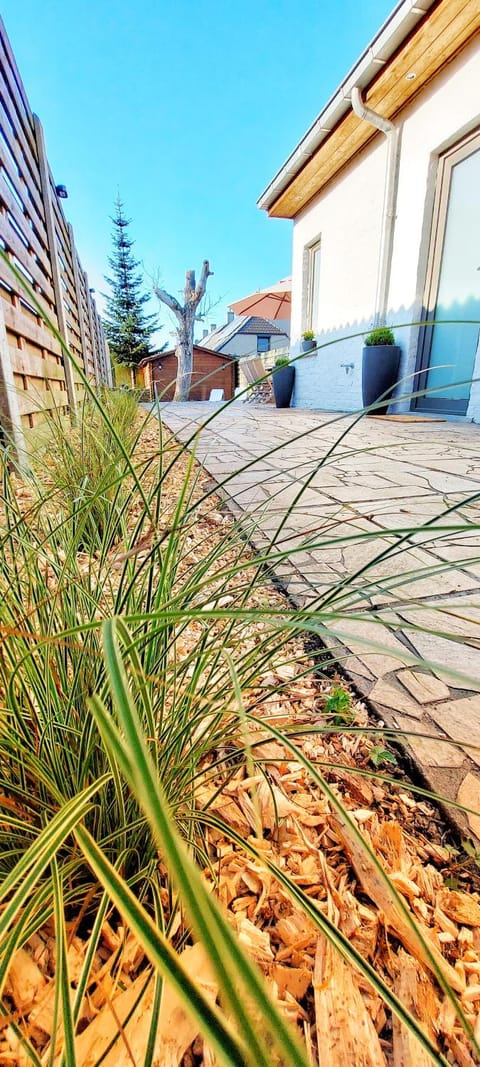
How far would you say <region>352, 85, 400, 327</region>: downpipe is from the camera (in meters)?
4.32

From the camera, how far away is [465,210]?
13.4 ft

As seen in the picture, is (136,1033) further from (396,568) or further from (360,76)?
(360,76)

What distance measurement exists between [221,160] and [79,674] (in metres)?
33.1

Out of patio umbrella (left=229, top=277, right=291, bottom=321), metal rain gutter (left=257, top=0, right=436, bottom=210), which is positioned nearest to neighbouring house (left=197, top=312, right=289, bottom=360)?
patio umbrella (left=229, top=277, right=291, bottom=321)

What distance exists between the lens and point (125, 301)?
80.4ft

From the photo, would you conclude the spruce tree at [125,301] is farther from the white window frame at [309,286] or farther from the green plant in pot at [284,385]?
the green plant in pot at [284,385]

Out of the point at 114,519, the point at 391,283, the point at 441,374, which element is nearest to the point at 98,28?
the point at 391,283

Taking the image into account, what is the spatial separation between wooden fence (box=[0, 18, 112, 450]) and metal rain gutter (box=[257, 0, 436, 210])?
8.83ft

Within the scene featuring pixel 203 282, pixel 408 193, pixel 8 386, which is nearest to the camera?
pixel 8 386

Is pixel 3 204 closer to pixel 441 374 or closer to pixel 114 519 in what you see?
pixel 114 519

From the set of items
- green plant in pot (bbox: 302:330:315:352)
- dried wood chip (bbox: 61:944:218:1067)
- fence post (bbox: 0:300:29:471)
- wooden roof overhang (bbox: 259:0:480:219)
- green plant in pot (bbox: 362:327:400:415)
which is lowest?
dried wood chip (bbox: 61:944:218:1067)

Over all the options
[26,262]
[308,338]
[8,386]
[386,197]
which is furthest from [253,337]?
[8,386]

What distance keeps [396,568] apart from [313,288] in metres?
6.86

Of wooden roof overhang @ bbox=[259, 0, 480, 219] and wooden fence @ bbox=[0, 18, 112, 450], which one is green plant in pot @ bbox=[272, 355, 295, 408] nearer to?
wooden roof overhang @ bbox=[259, 0, 480, 219]
